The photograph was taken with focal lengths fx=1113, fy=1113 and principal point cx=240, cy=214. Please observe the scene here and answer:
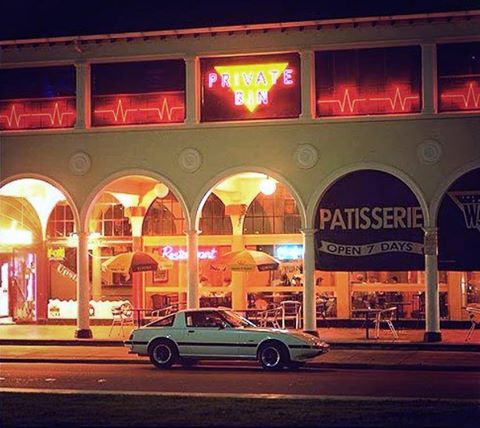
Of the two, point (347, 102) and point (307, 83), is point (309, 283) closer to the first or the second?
point (347, 102)

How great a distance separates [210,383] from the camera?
2030cm

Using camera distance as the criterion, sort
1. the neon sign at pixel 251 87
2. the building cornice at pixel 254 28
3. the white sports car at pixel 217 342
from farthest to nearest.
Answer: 1. the neon sign at pixel 251 87
2. the building cornice at pixel 254 28
3. the white sports car at pixel 217 342

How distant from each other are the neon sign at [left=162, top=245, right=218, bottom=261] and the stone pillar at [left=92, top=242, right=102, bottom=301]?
83.1 inches

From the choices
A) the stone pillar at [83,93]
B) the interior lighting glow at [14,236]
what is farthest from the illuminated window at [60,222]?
the stone pillar at [83,93]

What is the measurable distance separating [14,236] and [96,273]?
282 cm

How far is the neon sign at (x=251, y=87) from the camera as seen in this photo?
29.1 meters

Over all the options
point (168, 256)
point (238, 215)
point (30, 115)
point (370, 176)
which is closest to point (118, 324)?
point (168, 256)

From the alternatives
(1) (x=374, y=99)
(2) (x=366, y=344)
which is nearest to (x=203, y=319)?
(2) (x=366, y=344)

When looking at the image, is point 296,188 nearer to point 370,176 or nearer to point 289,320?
point 370,176

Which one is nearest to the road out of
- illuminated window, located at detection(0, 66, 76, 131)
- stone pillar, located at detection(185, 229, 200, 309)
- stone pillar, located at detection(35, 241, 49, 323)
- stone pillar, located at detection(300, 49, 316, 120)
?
stone pillar, located at detection(185, 229, 200, 309)

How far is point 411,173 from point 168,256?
8.77 m

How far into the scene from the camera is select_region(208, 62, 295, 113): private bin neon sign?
→ 95.6 feet

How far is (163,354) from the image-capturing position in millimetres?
23516

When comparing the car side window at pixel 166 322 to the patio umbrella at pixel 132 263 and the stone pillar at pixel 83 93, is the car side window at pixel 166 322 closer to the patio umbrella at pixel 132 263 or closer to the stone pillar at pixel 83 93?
the patio umbrella at pixel 132 263
